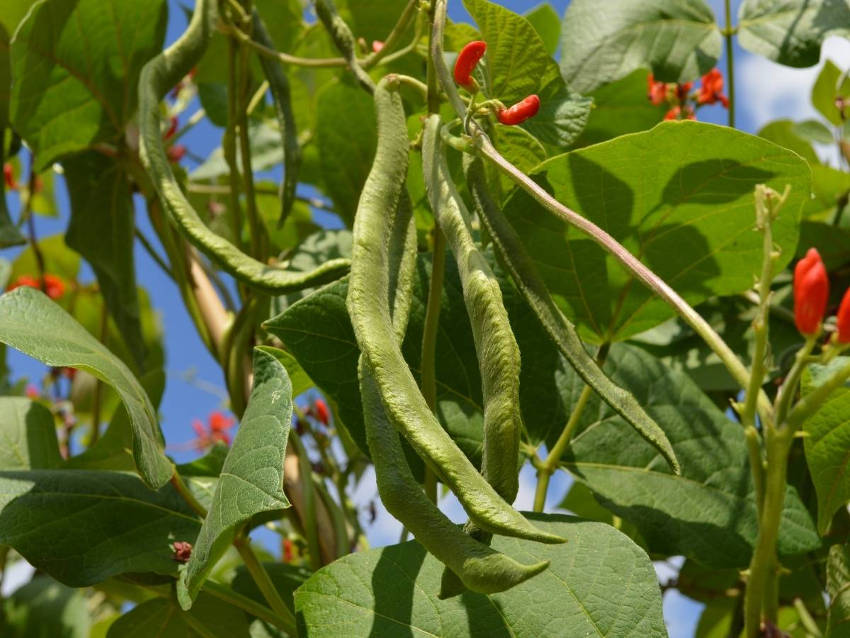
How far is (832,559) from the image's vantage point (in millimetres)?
811

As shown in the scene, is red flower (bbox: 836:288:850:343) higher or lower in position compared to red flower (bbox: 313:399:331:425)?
higher

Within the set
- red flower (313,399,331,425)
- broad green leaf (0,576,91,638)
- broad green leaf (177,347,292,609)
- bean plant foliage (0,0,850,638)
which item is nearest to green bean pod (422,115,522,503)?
bean plant foliage (0,0,850,638)

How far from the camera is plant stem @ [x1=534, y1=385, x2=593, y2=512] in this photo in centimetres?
82

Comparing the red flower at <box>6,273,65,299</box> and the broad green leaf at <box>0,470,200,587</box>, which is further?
the red flower at <box>6,273,65,299</box>

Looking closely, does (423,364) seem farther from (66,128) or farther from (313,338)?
(66,128)

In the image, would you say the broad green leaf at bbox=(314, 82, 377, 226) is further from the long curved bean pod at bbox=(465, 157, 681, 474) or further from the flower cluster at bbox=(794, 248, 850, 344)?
the flower cluster at bbox=(794, 248, 850, 344)

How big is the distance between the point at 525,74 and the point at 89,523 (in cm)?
52

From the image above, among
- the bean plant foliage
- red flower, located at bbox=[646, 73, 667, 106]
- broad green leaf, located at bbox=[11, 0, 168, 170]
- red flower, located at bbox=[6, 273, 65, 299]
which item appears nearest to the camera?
the bean plant foliage

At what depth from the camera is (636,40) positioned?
45.7 inches

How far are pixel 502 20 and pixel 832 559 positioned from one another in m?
0.52

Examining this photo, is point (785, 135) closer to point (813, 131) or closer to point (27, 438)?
point (813, 131)

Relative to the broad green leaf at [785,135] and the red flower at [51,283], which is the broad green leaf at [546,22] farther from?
the red flower at [51,283]

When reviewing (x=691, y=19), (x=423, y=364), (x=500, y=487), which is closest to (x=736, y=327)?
(x=691, y=19)

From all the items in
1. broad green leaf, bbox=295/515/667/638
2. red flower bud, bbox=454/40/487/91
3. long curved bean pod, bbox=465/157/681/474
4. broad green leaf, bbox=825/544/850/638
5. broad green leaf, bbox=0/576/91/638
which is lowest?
broad green leaf, bbox=0/576/91/638
